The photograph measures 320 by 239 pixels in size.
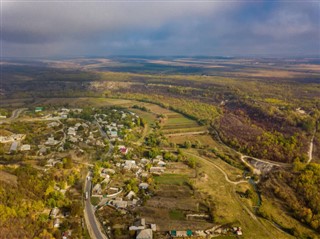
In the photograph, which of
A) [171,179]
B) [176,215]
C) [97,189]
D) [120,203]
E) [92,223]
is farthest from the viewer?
[171,179]

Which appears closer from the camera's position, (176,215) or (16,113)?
(176,215)

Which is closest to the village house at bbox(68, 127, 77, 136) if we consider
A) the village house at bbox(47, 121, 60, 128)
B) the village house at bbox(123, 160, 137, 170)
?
the village house at bbox(47, 121, 60, 128)

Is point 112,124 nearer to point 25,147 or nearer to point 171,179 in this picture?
point 25,147

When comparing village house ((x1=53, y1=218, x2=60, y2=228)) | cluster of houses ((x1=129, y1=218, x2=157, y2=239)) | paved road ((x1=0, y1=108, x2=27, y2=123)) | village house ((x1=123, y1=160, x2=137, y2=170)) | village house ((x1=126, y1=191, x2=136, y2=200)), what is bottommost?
cluster of houses ((x1=129, y1=218, x2=157, y2=239))

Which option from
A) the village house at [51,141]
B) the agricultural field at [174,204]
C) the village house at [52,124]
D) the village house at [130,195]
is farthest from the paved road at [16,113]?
the agricultural field at [174,204]

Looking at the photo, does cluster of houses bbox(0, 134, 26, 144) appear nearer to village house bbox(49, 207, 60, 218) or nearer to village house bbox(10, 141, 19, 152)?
village house bbox(10, 141, 19, 152)

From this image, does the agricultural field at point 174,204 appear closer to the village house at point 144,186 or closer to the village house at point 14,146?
the village house at point 144,186

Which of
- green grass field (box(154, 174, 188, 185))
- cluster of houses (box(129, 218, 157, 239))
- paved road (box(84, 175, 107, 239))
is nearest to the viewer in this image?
cluster of houses (box(129, 218, 157, 239))

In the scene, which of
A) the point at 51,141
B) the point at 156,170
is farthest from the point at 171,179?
the point at 51,141

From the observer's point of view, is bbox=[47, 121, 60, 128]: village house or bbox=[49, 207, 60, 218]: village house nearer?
bbox=[49, 207, 60, 218]: village house

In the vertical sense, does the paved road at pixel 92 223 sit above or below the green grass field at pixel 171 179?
below

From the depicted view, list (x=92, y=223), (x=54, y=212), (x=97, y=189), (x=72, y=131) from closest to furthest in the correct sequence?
(x=92, y=223) → (x=54, y=212) → (x=97, y=189) → (x=72, y=131)
